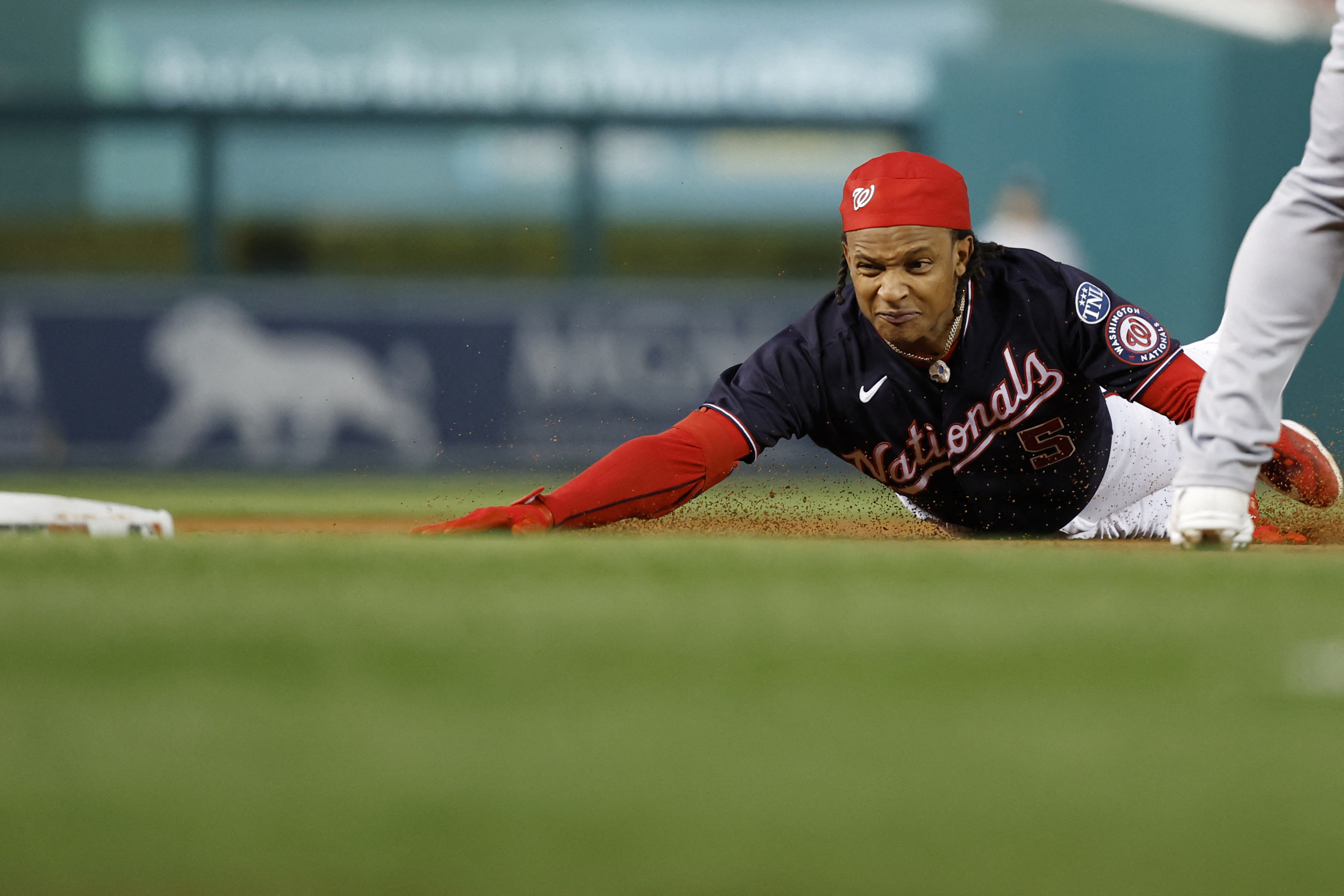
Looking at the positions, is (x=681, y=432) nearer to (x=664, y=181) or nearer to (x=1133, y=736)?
(x=1133, y=736)

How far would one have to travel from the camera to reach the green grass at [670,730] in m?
1.43

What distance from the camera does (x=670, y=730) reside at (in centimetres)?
161

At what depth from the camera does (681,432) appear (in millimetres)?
3117

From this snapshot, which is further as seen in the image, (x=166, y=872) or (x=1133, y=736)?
(x=1133, y=736)

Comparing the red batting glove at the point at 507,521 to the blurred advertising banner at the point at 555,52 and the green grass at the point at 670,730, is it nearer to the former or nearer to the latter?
the green grass at the point at 670,730

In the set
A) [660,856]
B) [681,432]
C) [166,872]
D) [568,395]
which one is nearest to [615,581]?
[660,856]

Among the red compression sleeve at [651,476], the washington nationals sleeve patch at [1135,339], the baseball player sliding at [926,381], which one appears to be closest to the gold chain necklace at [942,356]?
the baseball player sliding at [926,381]

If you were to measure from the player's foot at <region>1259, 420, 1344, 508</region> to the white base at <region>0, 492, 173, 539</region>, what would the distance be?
2409 millimetres

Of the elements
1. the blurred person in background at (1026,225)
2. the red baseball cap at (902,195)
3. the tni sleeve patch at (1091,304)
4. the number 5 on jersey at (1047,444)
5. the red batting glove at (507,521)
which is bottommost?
the blurred person in background at (1026,225)

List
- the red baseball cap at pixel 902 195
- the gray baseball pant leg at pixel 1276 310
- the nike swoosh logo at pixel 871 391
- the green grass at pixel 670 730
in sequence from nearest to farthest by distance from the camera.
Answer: the green grass at pixel 670 730, the gray baseball pant leg at pixel 1276 310, the red baseball cap at pixel 902 195, the nike swoosh logo at pixel 871 391

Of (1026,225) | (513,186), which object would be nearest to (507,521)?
(1026,225)

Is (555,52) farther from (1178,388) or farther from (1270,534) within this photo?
(1178,388)

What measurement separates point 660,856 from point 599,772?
0.48ft

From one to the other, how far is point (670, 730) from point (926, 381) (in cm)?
181
